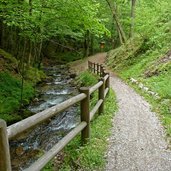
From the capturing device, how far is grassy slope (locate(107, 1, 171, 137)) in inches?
421

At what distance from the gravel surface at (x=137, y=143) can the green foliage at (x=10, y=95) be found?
4.93 metres

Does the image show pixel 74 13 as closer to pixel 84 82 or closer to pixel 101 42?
pixel 84 82

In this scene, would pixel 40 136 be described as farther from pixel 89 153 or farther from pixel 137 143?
pixel 89 153

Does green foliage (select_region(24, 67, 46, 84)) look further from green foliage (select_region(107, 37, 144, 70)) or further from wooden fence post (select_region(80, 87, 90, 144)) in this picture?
wooden fence post (select_region(80, 87, 90, 144))

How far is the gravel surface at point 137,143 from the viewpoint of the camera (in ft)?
18.2

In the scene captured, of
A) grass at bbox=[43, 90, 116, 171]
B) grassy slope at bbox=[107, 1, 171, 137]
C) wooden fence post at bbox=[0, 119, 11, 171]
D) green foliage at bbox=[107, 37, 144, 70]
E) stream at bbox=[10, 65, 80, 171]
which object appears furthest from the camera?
green foliage at bbox=[107, 37, 144, 70]

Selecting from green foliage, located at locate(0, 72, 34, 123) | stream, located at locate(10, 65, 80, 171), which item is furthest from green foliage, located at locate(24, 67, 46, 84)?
stream, located at locate(10, 65, 80, 171)

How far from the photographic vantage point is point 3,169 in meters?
3.25

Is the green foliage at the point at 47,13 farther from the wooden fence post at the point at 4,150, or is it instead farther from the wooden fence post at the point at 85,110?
the wooden fence post at the point at 4,150

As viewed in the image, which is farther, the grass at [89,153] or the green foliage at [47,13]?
the green foliage at [47,13]

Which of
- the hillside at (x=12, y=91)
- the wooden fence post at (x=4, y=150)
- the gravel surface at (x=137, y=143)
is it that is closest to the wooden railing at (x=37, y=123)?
the wooden fence post at (x=4, y=150)

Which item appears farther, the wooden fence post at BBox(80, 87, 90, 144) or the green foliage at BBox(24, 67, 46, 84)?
the green foliage at BBox(24, 67, 46, 84)

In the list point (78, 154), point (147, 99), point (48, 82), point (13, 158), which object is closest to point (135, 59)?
point (48, 82)

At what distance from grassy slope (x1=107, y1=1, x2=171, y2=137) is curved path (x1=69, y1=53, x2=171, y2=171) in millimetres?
433
